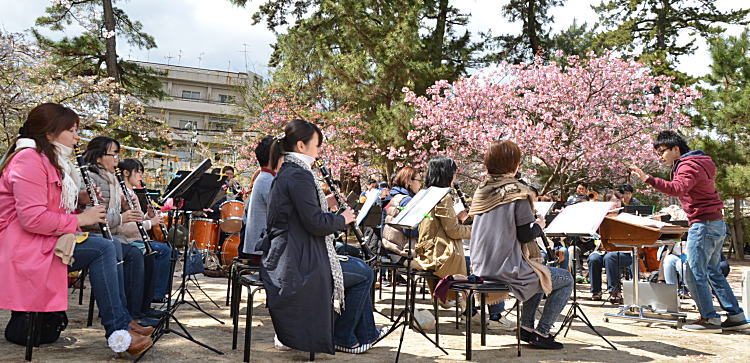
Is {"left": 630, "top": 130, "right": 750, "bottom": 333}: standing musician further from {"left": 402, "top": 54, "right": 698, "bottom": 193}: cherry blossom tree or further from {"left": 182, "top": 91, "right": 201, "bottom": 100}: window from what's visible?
{"left": 182, "top": 91, "right": 201, "bottom": 100}: window

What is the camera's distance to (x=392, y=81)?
63.0ft

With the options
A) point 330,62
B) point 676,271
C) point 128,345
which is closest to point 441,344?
point 128,345

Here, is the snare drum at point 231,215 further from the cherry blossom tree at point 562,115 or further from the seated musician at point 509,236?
the cherry blossom tree at point 562,115

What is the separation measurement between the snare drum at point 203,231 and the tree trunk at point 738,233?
15.4 metres

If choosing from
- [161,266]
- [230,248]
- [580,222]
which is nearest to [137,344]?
[161,266]

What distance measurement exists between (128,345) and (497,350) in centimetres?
273

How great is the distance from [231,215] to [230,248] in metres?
0.49

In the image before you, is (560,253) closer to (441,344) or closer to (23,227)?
(441,344)

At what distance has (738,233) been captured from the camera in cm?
1662

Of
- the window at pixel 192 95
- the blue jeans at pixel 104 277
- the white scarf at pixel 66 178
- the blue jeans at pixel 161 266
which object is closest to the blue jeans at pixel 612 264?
the blue jeans at pixel 161 266

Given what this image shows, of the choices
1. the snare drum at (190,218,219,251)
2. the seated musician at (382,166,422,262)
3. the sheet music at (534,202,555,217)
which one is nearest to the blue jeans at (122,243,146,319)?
the seated musician at (382,166,422,262)

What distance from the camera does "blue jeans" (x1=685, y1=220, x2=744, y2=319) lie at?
5.44 m

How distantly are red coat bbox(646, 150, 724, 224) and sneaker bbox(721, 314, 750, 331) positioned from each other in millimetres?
986

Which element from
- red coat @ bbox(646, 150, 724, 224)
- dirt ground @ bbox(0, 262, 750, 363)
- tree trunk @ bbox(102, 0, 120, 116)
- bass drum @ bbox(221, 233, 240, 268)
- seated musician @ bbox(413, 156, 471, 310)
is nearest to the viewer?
dirt ground @ bbox(0, 262, 750, 363)
